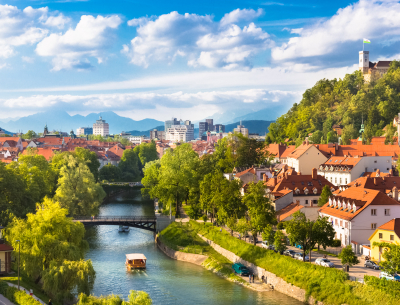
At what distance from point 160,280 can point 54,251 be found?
1036 cm

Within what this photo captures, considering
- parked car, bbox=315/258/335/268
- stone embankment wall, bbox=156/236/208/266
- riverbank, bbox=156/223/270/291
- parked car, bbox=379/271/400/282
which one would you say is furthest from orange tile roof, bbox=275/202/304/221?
parked car, bbox=379/271/400/282

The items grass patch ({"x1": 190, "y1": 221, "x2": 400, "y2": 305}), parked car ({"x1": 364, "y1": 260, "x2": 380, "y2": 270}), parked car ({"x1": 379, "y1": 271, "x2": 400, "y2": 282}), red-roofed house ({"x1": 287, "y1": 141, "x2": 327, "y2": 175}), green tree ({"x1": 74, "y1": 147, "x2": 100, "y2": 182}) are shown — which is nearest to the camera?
grass patch ({"x1": 190, "y1": 221, "x2": 400, "y2": 305})

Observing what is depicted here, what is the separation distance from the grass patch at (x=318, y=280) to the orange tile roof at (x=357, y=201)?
26.8 feet

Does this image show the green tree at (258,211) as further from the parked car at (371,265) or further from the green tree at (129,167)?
the green tree at (129,167)

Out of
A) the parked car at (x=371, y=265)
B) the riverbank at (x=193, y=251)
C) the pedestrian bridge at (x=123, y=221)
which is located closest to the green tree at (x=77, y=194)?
the pedestrian bridge at (x=123, y=221)

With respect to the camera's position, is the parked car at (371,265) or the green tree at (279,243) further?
the green tree at (279,243)

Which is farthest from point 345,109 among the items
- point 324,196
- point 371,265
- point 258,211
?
point 371,265

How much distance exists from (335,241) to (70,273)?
73.5ft

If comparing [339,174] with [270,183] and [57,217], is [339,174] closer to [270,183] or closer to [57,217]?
[270,183]

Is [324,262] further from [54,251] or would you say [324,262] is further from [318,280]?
[54,251]

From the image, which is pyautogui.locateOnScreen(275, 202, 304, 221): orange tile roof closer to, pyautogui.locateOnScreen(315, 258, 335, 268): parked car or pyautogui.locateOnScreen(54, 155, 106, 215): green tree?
pyautogui.locateOnScreen(315, 258, 335, 268): parked car

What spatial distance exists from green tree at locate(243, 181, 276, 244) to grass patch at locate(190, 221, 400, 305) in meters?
1.90

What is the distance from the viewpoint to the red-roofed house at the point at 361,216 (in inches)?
1762

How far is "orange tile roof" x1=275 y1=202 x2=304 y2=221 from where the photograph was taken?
168 feet
